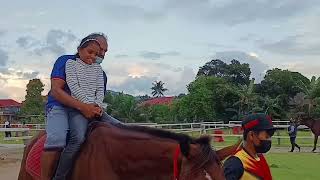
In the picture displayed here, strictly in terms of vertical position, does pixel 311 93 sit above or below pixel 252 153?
above

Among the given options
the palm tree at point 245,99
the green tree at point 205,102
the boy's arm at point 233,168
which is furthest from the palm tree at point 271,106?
the boy's arm at point 233,168

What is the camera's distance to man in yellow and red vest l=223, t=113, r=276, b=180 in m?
4.20

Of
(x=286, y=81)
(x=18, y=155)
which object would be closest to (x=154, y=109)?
(x=286, y=81)

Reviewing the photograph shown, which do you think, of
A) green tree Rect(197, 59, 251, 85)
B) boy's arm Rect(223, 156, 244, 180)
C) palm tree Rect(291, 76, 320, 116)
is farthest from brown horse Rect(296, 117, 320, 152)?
green tree Rect(197, 59, 251, 85)

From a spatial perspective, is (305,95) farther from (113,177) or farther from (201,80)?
(113,177)

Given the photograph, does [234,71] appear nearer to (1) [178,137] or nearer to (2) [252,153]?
(2) [252,153]

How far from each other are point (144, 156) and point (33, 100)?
69.6 metres

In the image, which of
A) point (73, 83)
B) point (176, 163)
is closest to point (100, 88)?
point (73, 83)

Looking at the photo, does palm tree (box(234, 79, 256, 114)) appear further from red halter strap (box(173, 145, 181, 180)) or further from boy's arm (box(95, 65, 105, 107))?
A: red halter strap (box(173, 145, 181, 180))

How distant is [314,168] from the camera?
1609 cm

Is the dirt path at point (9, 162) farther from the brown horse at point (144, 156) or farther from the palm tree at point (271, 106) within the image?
the palm tree at point (271, 106)

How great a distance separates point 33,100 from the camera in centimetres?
7175

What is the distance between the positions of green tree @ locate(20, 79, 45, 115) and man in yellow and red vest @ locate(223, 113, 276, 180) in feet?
220

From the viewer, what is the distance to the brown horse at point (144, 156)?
3.64m
